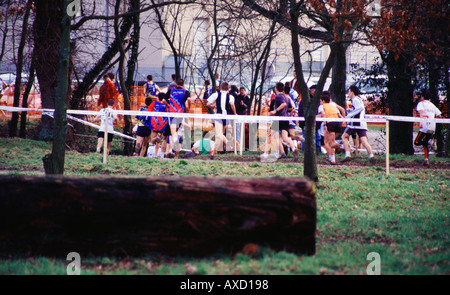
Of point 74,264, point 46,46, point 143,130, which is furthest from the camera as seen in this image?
point 46,46

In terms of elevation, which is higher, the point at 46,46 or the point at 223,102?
the point at 46,46

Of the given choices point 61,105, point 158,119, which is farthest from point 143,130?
point 61,105

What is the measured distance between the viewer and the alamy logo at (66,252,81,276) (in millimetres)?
4598

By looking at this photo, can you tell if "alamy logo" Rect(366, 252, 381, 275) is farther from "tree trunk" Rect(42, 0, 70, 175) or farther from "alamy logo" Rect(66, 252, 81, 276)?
"tree trunk" Rect(42, 0, 70, 175)

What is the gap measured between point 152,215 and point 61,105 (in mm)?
3388

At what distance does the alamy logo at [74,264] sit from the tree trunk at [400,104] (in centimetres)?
1403

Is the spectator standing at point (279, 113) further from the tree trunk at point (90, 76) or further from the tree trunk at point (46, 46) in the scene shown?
the tree trunk at point (90, 76)

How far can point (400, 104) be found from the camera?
17.2 m

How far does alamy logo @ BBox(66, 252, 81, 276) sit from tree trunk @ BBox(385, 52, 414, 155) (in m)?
14.0

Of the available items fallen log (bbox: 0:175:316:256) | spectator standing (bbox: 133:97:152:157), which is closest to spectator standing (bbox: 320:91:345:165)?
spectator standing (bbox: 133:97:152:157)

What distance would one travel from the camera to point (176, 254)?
16.4 feet

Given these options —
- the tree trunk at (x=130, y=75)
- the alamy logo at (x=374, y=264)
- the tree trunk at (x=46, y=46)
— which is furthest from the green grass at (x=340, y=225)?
the tree trunk at (x=130, y=75)

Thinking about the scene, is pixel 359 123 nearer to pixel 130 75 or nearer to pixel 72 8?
pixel 72 8

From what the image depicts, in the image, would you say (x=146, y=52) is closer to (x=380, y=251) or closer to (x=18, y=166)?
(x=18, y=166)
